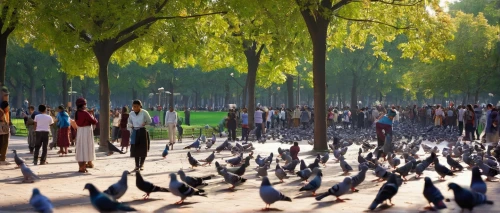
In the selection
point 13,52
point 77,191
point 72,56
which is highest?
point 13,52

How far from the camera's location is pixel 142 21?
66.5 feet

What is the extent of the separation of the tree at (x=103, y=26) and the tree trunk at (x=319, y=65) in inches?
133

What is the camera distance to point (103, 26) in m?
20.1

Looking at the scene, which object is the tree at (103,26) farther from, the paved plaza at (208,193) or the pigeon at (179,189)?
the pigeon at (179,189)

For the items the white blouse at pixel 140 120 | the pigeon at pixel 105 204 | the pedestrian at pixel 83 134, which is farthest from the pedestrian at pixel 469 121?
the pigeon at pixel 105 204

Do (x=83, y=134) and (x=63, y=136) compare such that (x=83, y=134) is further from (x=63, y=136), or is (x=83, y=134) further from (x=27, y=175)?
(x=63, y=136)

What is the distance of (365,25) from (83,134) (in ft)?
44.2

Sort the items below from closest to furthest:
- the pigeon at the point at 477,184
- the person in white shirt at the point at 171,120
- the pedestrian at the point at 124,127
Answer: the pigeon at the point at 477,184 → the pedestrian at the point at 124,127 → the person in white shirt at the point at 171,120

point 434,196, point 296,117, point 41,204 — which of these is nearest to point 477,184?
point 434,196

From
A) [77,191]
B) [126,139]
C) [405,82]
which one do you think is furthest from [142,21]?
[405,82]

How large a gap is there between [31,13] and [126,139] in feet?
17.9

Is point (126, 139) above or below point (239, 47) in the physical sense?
below

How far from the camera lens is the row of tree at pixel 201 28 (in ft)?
63.5

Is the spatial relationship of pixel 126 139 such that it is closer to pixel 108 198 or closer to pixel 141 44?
pixel 141 44
